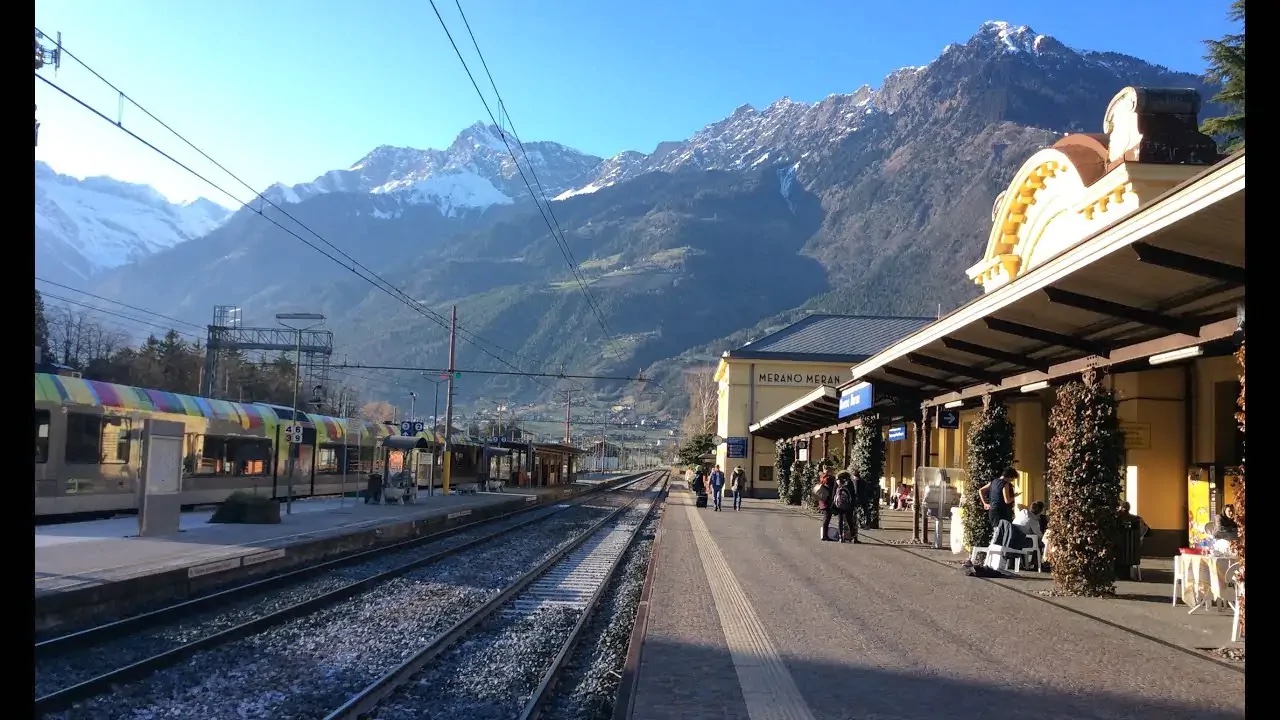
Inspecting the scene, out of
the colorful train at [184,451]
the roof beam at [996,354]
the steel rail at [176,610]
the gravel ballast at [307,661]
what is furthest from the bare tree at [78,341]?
the roof beam at [996,354]

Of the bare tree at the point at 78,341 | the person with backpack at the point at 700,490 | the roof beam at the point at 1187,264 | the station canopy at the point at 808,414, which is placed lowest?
the person with backpack at the point at 700,490

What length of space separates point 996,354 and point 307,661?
32.9 feet

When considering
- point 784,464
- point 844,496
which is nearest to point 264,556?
point 844,496

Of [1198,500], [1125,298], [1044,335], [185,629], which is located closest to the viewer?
[1125,298]

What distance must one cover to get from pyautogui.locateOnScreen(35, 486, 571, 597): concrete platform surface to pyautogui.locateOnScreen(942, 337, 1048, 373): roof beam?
36.7ft

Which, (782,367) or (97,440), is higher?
(782,367)

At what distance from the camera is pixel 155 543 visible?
16703 millimetres

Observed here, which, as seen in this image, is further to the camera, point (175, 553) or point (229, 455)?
point (229, 455)

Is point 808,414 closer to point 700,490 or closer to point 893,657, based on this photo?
point 700,490

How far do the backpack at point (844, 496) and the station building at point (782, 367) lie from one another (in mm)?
35993

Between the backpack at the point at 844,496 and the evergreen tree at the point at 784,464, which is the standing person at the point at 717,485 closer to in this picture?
the evergreen tree at the point at 784,464

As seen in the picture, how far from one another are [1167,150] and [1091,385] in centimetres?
950

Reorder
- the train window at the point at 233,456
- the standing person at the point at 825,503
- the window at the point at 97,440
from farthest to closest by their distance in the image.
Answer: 1. the train window at the point at 233,456
2. the window at the point at 97,440
3. the standing person at the point at 825,503

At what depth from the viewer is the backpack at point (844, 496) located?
2042 cm
